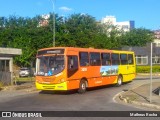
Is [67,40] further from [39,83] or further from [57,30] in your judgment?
[39,83]

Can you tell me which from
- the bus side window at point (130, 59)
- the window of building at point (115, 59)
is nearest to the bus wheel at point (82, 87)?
the window of building at point (115, 59)

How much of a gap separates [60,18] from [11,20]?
10583mm

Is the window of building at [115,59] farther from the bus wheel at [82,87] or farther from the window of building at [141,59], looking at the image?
the window of building at [141,59]

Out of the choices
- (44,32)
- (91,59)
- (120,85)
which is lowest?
(120,85)

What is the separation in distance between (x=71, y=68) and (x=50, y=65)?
1239 millimetres

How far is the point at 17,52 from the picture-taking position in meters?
32.2

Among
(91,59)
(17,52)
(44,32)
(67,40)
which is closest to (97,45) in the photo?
(67,40)

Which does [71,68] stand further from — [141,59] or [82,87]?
[141,59]

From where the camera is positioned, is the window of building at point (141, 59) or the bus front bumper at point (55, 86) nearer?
the bus front bumper at point (55, 86)

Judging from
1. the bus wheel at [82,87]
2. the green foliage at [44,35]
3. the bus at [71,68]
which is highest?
the green foliage at [44,35]

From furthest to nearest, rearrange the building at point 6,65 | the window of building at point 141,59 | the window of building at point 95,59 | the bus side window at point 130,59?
the window of building at point 141,59, the bus side window at point 130,59, the building at point 6,65, the window of building at point 95,59

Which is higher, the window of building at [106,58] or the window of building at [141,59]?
the window of building at [141,59]

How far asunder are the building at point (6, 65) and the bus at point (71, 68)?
744 cm

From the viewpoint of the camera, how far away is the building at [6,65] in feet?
101
